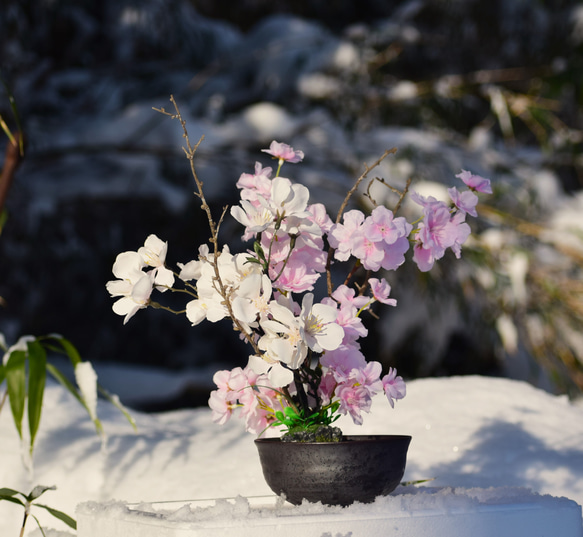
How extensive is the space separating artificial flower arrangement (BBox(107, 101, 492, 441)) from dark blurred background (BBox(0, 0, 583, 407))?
1334 millimetres

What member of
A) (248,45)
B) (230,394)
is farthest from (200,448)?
(248,45)

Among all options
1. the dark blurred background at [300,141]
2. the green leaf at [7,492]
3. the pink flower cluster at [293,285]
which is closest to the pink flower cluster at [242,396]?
the pink flower cluster at [293,285]

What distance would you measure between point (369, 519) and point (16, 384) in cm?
62

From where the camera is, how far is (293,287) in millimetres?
749

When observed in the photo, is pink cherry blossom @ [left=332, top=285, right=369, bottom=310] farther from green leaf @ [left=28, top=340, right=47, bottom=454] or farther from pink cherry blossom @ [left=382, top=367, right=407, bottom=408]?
green leaf @ [left=28, top=340, right=47, bottom=454]

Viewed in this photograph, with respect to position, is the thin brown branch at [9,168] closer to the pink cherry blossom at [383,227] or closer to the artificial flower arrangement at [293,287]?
the artificial flower arrangement at [293,287]

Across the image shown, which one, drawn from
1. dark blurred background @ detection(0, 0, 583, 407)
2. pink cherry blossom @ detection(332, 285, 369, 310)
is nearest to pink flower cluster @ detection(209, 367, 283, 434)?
pink cherry blossom @ detection(332, 285, 369, 310)

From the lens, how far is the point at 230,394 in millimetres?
789

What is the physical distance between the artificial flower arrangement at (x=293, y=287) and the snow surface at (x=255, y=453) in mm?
442

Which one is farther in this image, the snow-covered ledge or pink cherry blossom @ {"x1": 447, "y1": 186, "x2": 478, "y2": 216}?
pink cherry blossom @ {"x1": 447, "y1": 186, "x2": 478, "y2": 216}

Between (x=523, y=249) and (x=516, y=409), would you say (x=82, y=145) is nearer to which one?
(x=523, y=249)

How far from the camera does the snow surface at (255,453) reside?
120 cm

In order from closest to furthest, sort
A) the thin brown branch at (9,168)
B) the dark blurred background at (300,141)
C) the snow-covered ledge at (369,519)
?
the snow-covered ledge at (369,519) < the thin brown branch at (9,168) < the dark blurred background at (300,141)

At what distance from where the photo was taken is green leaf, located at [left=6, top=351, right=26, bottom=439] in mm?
1033
